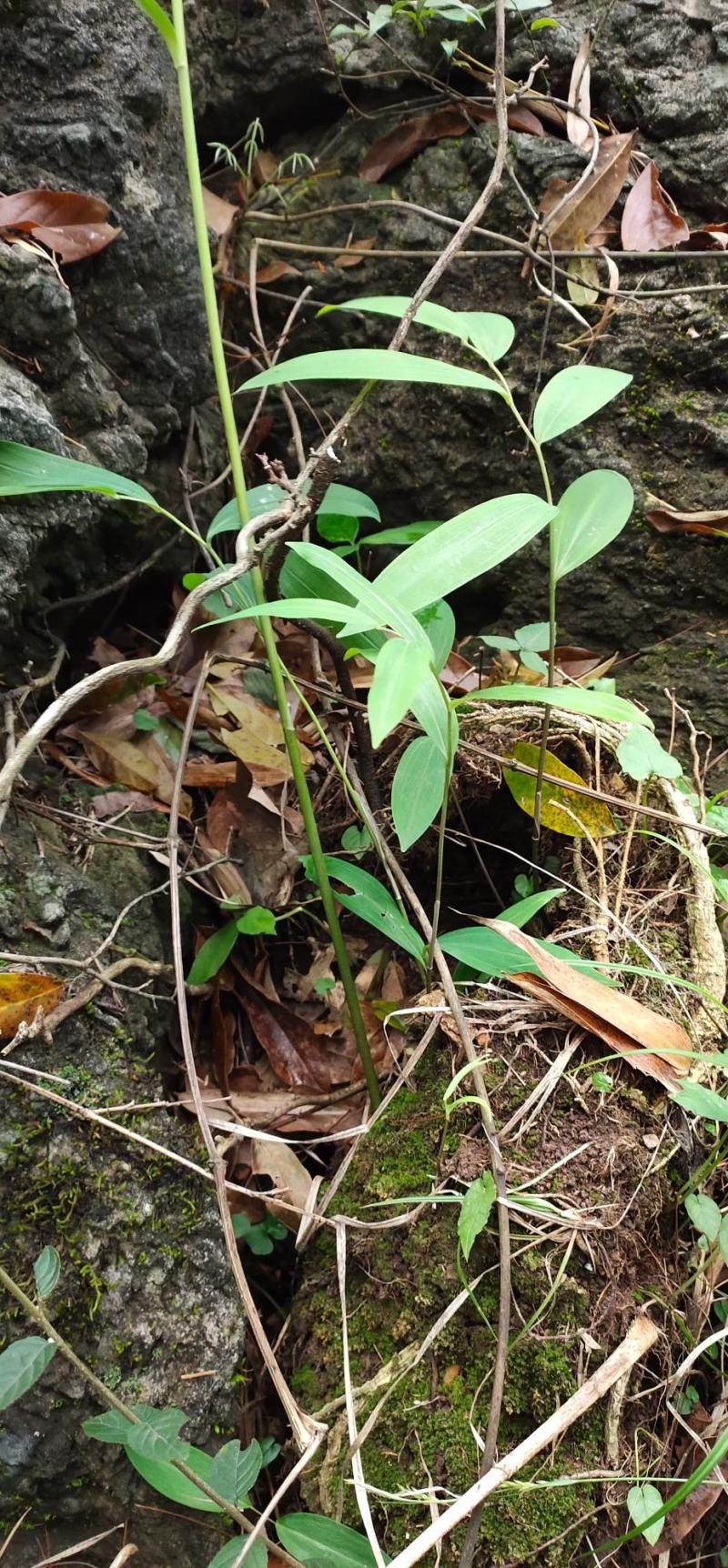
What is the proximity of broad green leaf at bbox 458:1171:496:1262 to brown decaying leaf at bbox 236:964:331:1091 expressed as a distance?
437 mm

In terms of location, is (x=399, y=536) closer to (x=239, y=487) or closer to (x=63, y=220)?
(x=239, y=487)

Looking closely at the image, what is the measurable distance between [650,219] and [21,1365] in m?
1.91

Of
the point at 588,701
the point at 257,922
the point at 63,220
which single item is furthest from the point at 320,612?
the point at 63,220

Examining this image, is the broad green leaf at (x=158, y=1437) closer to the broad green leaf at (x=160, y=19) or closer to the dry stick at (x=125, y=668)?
the dry stick at (x=125, y=668)

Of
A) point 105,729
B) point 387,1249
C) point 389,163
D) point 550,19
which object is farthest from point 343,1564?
point 550,19

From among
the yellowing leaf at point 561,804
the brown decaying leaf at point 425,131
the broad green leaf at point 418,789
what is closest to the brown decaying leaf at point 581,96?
the brown decaying leaf at point 425,131

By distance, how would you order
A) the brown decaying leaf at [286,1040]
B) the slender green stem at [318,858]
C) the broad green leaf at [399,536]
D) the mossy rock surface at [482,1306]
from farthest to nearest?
the broad green leaf at [399,536] → the brown decaying leaf at [286,1040] → the slender green stem at [318,858] → the mossy rock surface at [482,1306]

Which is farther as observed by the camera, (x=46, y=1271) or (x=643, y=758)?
(x=643, y=758)

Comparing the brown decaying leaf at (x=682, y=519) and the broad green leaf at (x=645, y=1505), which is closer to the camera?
the broad green leaf at (x=645, y=1505)

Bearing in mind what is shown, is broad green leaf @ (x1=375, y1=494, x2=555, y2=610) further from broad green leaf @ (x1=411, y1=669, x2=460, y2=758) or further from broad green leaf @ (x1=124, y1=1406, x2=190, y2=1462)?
broad green leaf @ (x1=124, y1=1406, x2=190, y2=1462)

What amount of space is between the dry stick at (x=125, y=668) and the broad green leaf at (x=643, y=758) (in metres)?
0.49

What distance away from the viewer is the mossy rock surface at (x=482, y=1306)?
792 mm

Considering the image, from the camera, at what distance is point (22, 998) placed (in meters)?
0.95

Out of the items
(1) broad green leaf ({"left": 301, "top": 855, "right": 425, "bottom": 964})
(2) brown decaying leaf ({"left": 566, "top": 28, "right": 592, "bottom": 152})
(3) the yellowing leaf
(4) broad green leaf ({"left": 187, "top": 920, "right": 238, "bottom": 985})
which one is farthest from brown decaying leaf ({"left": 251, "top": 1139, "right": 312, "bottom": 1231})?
(2) brown decaying leaf ({"left": 566, "top": 28, "right": 592, "bottom": 152})
